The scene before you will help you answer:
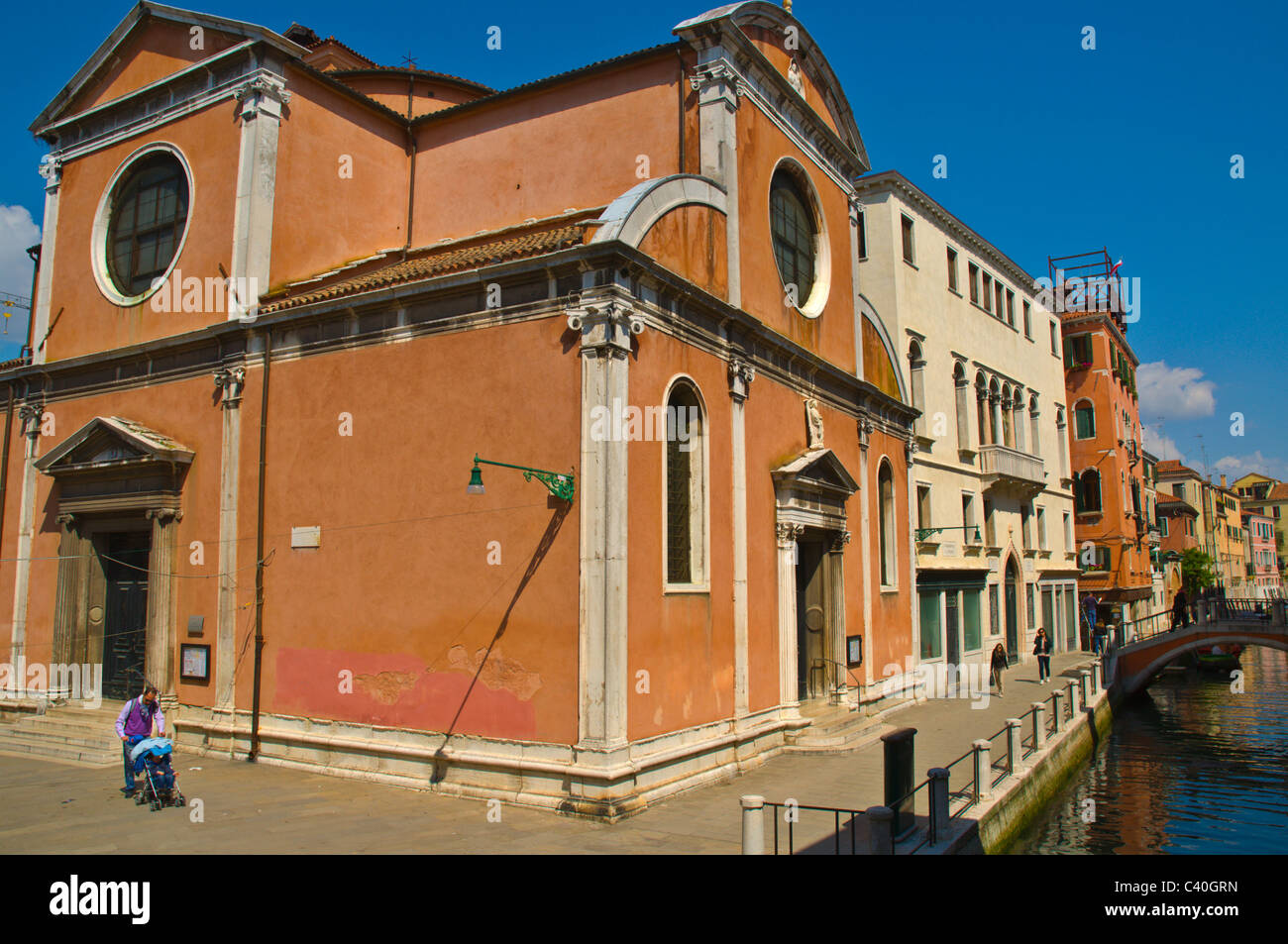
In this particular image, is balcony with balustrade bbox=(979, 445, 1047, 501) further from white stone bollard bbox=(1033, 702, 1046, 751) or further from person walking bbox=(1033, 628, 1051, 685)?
white stone bollard bbox=(1033, 702, 1046, 751)

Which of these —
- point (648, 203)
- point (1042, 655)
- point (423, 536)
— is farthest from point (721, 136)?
point (1042, 655)

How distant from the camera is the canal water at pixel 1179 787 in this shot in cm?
1334

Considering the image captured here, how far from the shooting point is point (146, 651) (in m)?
14.3

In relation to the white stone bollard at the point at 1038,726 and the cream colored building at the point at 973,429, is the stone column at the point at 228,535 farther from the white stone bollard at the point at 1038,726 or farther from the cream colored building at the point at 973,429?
the cream colored building at the point at 973,429

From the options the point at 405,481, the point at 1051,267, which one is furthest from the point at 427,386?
the point at 1051,267

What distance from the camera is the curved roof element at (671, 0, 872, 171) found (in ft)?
44.6

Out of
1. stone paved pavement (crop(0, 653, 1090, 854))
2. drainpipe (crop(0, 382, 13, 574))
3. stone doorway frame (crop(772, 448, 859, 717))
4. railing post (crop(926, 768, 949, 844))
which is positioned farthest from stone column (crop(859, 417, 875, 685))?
drainpipe (crop(0, 382, 13, 574))

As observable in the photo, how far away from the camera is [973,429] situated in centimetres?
2786

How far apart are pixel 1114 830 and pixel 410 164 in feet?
54.3

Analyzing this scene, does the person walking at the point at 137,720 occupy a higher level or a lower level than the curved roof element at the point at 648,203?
lower

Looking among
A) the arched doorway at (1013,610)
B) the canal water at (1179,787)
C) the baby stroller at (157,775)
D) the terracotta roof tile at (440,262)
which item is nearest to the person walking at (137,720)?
the baby stroller at (157,775)

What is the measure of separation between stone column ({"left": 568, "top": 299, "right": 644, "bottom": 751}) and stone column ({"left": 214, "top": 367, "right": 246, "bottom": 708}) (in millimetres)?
6197

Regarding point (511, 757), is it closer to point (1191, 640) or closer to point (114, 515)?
point (114, 515)

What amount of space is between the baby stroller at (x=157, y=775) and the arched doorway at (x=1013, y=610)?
85.1 ft
